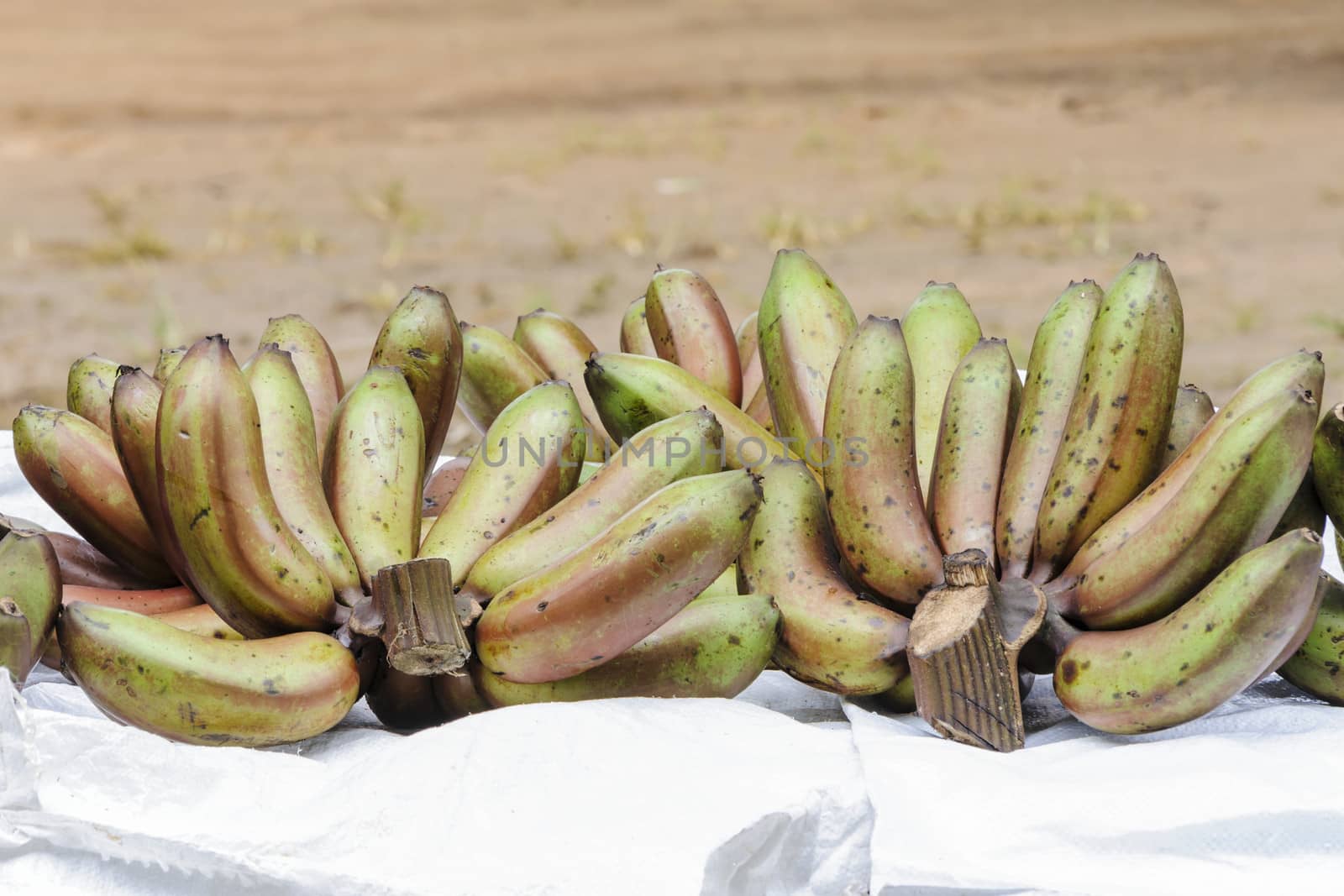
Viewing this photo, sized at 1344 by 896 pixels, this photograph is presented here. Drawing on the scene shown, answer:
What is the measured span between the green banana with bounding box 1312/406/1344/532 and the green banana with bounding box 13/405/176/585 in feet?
4.45

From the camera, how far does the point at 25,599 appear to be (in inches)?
57.1

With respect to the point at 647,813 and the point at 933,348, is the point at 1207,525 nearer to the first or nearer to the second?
the point at 933,348

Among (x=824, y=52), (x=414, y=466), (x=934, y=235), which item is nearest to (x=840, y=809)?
(x=414, y=466)

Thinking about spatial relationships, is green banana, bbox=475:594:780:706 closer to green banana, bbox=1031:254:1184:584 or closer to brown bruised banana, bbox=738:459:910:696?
brown bruised banana, bbox=738:459:910:696

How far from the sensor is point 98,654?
54.9 inches

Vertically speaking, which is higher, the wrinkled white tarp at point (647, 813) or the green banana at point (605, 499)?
the green banana at point (605, 499)

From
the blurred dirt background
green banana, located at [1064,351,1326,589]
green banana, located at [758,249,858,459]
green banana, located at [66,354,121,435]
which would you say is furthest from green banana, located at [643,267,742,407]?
the blurred dirt background

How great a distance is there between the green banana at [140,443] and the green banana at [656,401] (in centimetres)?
53

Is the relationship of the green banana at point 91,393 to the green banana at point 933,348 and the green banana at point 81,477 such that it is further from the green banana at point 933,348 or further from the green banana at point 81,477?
the green banana at point 933,348

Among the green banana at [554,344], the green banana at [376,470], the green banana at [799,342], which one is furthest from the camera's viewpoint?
the green banana at [554,344]

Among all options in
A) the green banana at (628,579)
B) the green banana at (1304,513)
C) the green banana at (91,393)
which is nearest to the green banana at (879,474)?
the green banana at (628,579)

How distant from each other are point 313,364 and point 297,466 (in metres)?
0.35

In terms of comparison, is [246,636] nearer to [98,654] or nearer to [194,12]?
[98,654]

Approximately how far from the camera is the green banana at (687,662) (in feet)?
5.10
